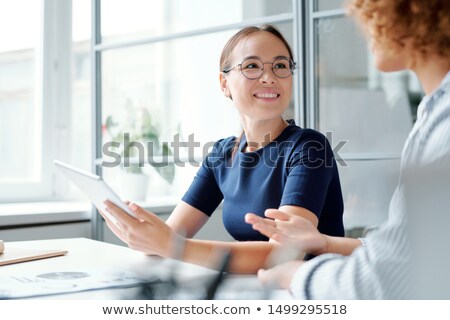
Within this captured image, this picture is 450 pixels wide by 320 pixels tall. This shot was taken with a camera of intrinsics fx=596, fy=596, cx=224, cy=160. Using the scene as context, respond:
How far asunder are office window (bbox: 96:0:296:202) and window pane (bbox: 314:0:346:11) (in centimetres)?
35

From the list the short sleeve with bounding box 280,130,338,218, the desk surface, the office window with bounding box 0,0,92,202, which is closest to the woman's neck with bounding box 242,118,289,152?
the short sleeve with bounding box 280,130,338,218

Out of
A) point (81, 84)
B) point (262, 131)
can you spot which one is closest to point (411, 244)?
point (262, 131)

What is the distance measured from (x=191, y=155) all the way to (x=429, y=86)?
177 centimetres

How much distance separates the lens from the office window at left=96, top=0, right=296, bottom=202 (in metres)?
2.50

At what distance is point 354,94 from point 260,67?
0.56 m

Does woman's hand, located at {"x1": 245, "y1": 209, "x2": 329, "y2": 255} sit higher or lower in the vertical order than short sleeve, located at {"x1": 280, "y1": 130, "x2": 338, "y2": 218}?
lower

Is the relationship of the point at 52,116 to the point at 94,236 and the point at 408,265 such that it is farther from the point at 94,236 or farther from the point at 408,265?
the point at 408,265

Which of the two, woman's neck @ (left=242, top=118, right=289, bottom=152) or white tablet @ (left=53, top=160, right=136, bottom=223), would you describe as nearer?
white tablet @ (left=53, top=160, right=136, bottom=223)

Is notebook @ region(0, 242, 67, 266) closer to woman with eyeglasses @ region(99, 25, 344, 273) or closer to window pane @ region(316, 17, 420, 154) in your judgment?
woman with eyeglasses @ region(99, 25, 344, 273)

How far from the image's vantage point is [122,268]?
108cm

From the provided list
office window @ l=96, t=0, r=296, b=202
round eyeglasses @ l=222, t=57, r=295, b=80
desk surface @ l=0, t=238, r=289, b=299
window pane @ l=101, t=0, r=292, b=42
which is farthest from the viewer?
office window @ l=96, t=0, r=296, b=202

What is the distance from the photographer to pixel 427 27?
64cm

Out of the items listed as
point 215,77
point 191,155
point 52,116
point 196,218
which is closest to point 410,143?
point 196,218

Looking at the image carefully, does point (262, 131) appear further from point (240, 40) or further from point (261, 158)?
point (240, 40)
